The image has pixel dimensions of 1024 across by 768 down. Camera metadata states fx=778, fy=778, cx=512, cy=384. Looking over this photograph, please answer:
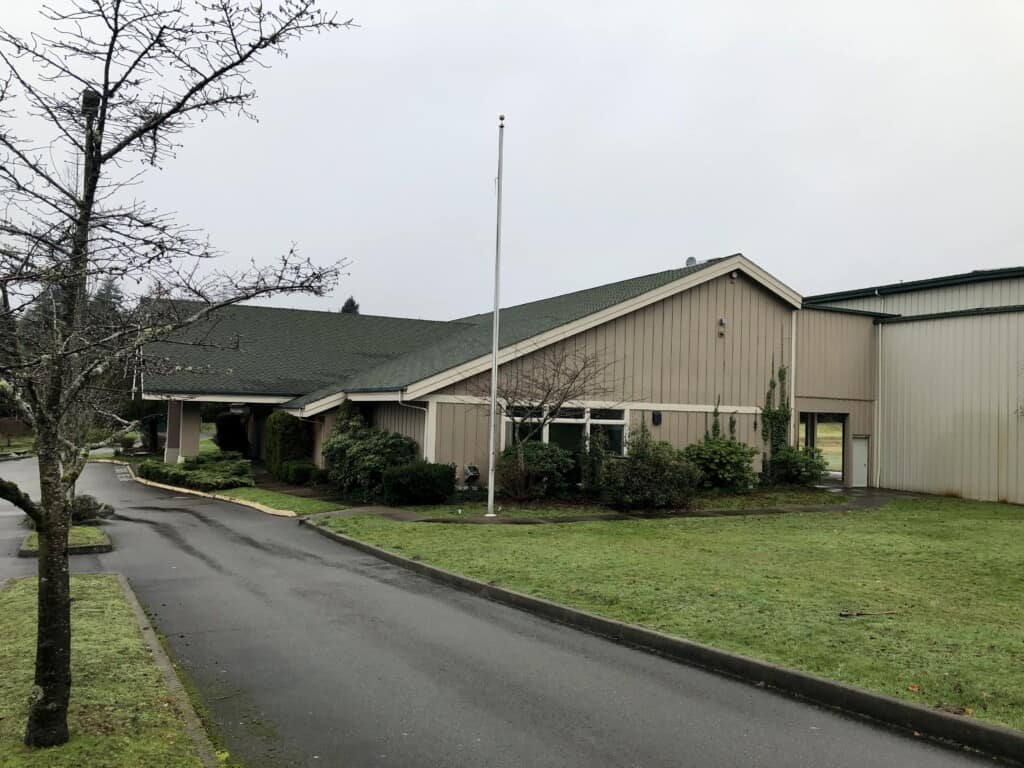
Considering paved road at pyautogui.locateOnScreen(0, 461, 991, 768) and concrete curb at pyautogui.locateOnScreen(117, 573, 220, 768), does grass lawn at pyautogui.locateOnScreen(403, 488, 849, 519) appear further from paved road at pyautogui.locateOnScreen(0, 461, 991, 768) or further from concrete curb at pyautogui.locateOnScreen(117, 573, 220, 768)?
concrete curb at pyautogui.locateOnScreen(117, 573, 220, 768)

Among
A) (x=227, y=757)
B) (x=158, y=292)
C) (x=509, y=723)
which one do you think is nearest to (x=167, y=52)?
(x=158, y=292)

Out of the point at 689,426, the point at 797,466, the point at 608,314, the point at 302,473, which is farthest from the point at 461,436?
the point at 797,466

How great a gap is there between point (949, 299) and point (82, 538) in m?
26.8

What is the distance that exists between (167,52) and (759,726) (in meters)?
6.30

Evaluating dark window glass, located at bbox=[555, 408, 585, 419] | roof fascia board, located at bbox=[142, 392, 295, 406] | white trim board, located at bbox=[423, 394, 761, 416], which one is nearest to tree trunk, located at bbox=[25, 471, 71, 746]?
white trim board, located at bbox=[423, 394, 761, 416]

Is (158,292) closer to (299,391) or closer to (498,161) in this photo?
(498,161)

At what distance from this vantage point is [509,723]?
5660 millimetres

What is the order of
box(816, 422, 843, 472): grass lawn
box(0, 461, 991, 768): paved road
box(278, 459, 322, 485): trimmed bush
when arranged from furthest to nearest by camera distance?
box(816, 422, 843, 472): grass lawn, box(278, 459, 322, 485): trimmed bush, box(0, 461, 991, 768): paved road

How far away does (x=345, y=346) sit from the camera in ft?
110

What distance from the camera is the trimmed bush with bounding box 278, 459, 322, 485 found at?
76.7 ft

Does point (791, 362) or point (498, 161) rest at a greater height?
point (498, 161)

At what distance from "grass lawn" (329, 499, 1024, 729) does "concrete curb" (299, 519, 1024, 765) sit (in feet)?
0.65

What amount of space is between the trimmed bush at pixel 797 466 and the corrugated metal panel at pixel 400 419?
10821 mm

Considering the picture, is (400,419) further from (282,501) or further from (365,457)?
(282,501)
